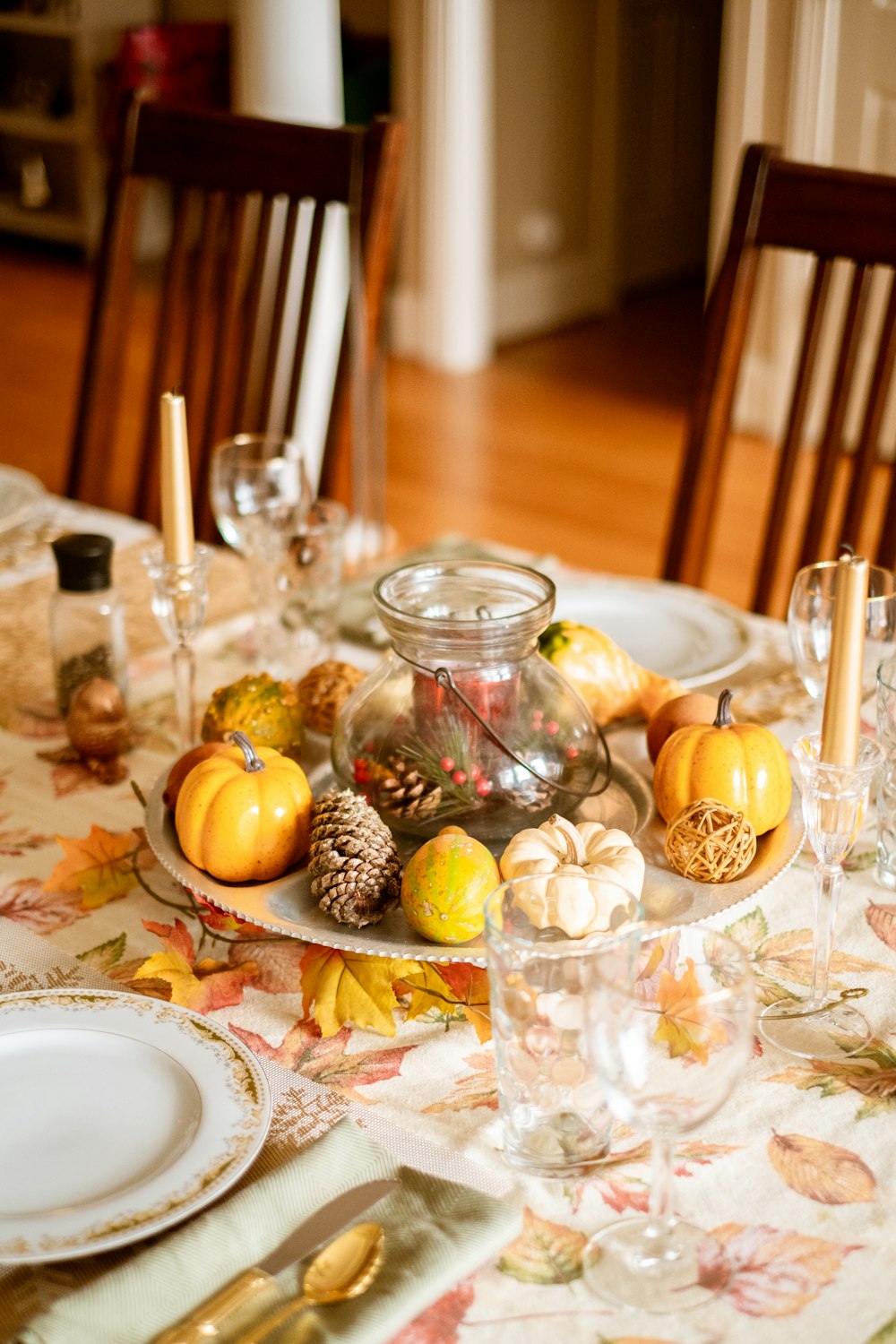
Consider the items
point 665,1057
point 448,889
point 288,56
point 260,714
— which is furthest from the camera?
point 288,56

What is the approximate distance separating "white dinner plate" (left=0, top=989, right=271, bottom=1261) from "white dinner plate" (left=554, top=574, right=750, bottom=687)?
0.52 m

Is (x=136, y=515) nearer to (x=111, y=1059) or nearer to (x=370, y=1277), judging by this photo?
(x=111, y=1059)

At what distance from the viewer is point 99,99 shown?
5699mm

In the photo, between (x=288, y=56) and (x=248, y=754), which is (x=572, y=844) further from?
(x=288, y=56)

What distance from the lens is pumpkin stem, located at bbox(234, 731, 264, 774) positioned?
0.80 metres

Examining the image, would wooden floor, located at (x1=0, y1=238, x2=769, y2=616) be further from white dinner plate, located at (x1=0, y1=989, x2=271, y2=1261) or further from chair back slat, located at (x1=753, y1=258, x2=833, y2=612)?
white dinner plate, located at (x1=0, y1=989, x2=271, y2=1261)

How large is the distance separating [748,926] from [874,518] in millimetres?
2623

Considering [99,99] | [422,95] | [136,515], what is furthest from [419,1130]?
[99,99]

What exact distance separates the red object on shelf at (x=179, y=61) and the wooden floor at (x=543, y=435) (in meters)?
0.89

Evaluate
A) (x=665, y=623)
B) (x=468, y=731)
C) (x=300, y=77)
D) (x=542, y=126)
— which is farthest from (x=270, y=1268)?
(x=542, y=126)

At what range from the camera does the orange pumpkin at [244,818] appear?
0.79m

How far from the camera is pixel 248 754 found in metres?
0.80

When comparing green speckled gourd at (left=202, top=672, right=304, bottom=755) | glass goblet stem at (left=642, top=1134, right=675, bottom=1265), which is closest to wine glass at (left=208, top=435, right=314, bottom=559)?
green speckled gourd at (left=202, top=672, right=304, bottom=755)

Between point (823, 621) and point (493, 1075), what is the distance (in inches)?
16.5
